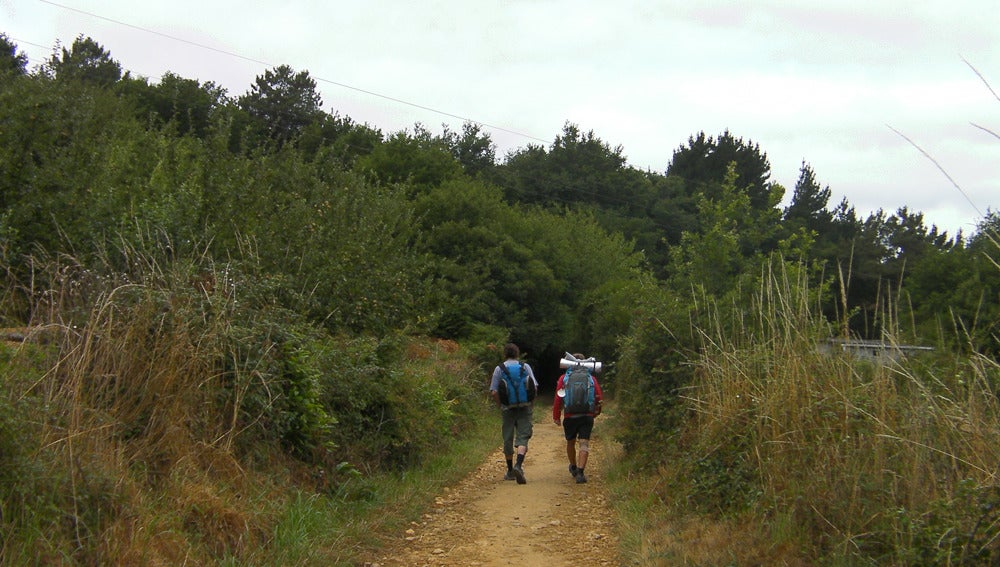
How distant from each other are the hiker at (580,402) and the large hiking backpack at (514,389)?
432 mm

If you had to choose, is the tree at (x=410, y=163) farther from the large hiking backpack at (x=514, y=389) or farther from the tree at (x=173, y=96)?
the large hiking backpack at (x=514, y=389)

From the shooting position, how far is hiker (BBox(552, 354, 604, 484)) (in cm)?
1138

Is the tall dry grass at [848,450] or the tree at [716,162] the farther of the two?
the tree at [716,162]

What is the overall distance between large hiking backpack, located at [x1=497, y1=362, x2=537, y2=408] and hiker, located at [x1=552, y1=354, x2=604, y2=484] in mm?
432

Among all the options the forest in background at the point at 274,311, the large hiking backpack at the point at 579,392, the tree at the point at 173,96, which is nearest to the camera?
the forest in background at the point at 274,311

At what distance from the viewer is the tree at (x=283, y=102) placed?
150ft

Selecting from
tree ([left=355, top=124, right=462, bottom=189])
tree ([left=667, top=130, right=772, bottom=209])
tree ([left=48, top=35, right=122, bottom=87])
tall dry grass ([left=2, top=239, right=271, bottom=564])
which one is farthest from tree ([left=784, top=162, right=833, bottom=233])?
tall dry grass ([left=2, top=239, right=271, bottom=564])

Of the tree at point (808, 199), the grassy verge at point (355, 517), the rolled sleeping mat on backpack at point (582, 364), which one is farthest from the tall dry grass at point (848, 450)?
A: the tree at point (808, 199)

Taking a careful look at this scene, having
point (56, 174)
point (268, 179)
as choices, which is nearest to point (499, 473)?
point (268, 179)

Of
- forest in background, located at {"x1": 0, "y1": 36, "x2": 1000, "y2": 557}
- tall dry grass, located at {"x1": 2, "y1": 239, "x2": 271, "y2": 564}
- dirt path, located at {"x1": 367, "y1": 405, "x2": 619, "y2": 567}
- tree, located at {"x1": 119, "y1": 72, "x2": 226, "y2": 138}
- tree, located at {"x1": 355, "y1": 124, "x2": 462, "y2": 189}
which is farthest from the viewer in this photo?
tree, located at {"x1": 119, "y1": 72, "x2": 226, "y2": 138}

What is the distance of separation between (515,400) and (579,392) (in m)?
0.86

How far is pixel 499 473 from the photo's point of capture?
41.7 ft

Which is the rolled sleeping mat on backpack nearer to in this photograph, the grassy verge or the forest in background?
the forest in background

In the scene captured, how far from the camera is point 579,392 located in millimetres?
11344
